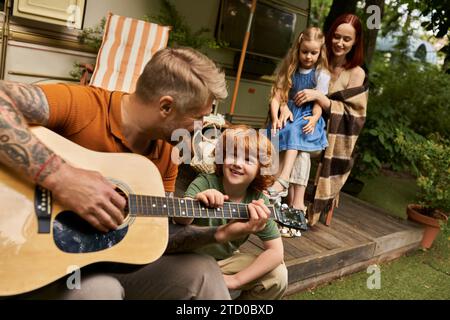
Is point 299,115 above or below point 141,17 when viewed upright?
below

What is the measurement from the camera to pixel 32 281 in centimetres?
107

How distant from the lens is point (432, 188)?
340 centimetres

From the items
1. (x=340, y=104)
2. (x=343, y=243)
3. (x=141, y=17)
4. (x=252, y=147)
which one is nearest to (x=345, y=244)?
(x=343, y=243)

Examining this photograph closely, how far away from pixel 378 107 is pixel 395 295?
2.49 metres

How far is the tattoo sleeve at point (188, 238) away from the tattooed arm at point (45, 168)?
0.30 meters

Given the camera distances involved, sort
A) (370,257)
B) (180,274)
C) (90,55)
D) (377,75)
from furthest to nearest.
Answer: (377,75), (90,55), (370,257), (180,274)

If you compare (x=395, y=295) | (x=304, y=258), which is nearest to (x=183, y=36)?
(x=304, y=258)

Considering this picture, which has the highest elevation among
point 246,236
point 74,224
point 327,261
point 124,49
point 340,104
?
point 124,49

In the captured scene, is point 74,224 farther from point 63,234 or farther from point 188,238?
point 188,238

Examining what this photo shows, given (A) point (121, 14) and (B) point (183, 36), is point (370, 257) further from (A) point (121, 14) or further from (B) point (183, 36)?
(A) point (121, 14)

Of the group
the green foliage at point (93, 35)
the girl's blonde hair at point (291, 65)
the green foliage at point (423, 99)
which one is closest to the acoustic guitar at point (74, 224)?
the girl's blonde hair at point (291, 65)

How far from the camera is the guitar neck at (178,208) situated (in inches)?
51.9

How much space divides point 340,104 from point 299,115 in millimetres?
338

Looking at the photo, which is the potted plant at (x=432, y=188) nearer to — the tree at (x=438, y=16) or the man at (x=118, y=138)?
the tree at (x=438, y=16)
